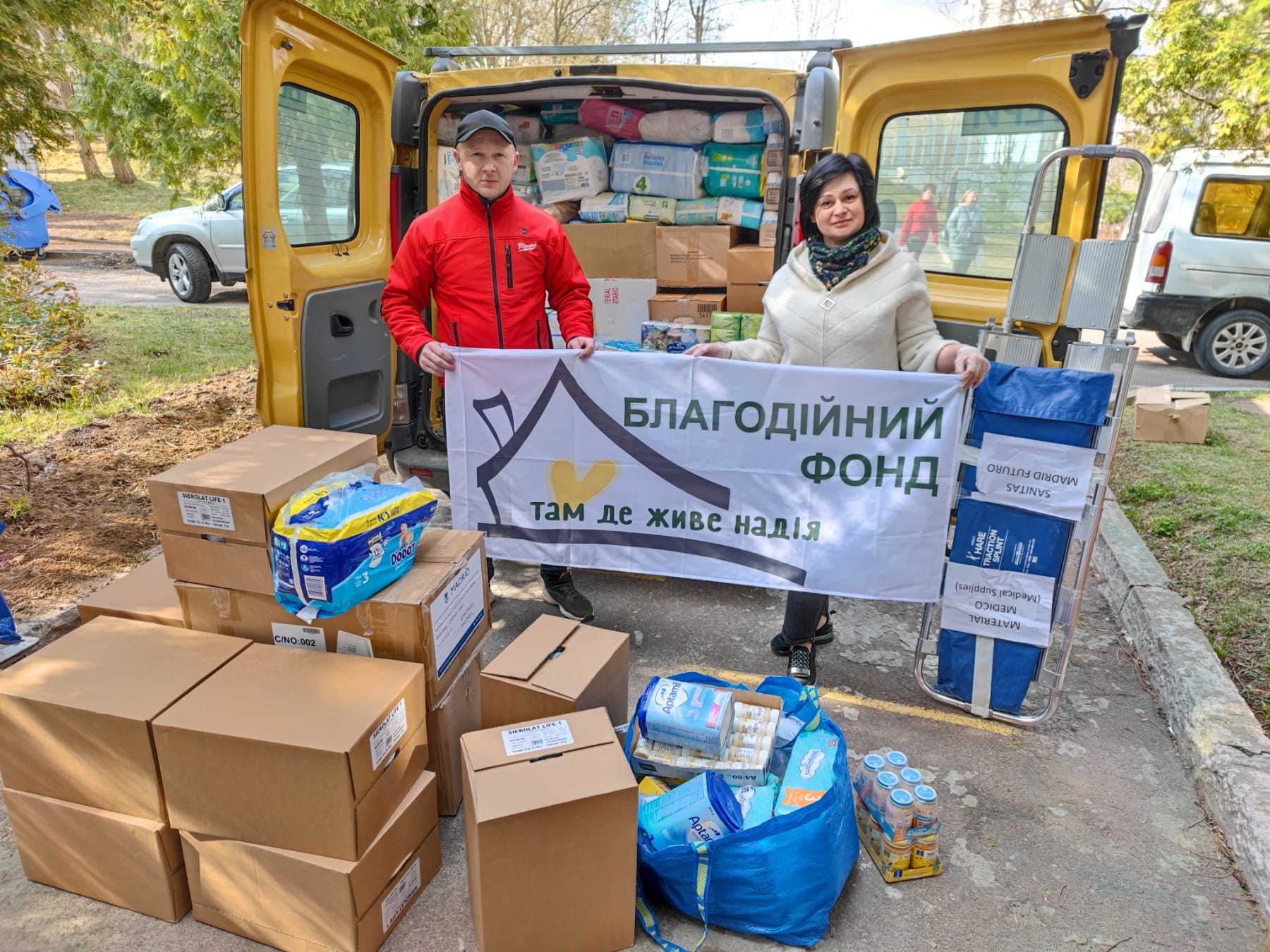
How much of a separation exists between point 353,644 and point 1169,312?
979 cm

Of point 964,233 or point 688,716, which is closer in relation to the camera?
point 688,716

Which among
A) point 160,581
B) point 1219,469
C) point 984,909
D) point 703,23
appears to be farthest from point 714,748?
point 703,23

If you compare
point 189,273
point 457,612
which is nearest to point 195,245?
point 189,273

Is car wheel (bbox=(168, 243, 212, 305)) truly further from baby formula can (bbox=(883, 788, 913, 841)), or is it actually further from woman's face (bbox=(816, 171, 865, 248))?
baby formula can (bbox=(883, 788, 913, 841))

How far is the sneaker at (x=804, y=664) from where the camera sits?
3.35 metres

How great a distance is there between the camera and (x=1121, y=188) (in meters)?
29.5

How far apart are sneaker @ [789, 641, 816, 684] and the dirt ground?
3264 millimetres

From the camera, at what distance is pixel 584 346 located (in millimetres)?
3336

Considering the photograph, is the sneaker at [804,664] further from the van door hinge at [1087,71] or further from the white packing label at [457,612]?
the van door hinge at [1087,71]

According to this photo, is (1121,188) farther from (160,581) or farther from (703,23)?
(160,581)

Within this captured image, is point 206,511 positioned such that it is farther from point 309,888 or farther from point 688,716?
point 688,716

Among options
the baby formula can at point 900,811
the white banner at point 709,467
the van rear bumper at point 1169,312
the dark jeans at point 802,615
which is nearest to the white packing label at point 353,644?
the white banner at point 709,467

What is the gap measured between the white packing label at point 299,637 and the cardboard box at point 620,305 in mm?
2985

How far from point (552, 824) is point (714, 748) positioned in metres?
0.64
